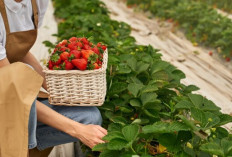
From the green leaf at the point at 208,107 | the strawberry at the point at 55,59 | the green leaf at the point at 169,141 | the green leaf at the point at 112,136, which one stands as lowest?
the green leaf at the point at 112,136

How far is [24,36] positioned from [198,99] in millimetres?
1046

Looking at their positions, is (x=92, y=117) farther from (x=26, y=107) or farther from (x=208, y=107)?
(x=208, y=107)

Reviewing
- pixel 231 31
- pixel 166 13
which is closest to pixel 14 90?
pixel 231 31

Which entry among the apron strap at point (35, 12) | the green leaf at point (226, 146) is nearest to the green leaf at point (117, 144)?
the green leaf at point (226, 146)

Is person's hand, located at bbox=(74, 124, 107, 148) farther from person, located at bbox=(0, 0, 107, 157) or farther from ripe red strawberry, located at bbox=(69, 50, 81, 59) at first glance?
ripe red strawberry, located at bbox=(69, 50, 81, 59)

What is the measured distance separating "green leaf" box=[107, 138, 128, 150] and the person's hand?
109 millimetres

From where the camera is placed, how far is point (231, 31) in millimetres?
4316

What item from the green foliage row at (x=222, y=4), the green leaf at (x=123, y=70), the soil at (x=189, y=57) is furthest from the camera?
the green foliage row at (x=222, y=4)

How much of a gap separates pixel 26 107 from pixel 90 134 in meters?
0.34

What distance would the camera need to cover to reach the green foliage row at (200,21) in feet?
14.8

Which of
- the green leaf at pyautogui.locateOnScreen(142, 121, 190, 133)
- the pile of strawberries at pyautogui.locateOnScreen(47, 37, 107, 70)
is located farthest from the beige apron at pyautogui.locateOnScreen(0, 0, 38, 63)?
the green leaf at pyautogui.locateOnScreen(142, 121, 190, 133)

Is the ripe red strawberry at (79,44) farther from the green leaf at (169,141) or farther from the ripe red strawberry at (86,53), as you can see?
the green leaf at (169,141)

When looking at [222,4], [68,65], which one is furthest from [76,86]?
[222,4]

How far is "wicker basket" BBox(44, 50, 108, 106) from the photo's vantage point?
5.75ft
